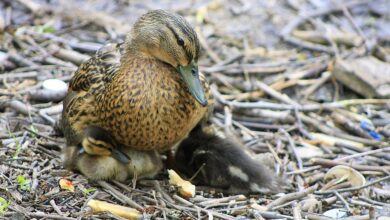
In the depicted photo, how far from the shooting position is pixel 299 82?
239 inches

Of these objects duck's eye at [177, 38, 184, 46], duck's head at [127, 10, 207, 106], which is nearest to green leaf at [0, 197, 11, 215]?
duck's head at [127, 10, 207, 106]

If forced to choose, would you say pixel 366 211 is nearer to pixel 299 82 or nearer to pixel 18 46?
pixel 299 82

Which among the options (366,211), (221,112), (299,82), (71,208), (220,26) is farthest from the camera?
(220,26)

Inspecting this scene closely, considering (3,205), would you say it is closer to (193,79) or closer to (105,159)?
(105,159)

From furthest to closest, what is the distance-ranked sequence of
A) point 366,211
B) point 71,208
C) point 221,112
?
point 221,112 → point 366,211 → point 71,208

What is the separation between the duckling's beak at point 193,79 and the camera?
4281 mm

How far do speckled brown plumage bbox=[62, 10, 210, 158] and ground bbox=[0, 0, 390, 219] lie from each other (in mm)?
324

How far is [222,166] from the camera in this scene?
4715 millimetres

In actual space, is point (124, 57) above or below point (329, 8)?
above

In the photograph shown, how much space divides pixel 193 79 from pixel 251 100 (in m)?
1.62

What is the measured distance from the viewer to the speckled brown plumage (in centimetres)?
431

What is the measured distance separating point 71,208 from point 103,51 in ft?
3.60

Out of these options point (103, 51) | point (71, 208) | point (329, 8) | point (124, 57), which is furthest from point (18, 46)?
point (329, 8)

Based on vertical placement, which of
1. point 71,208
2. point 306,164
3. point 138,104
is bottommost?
point 306,164
